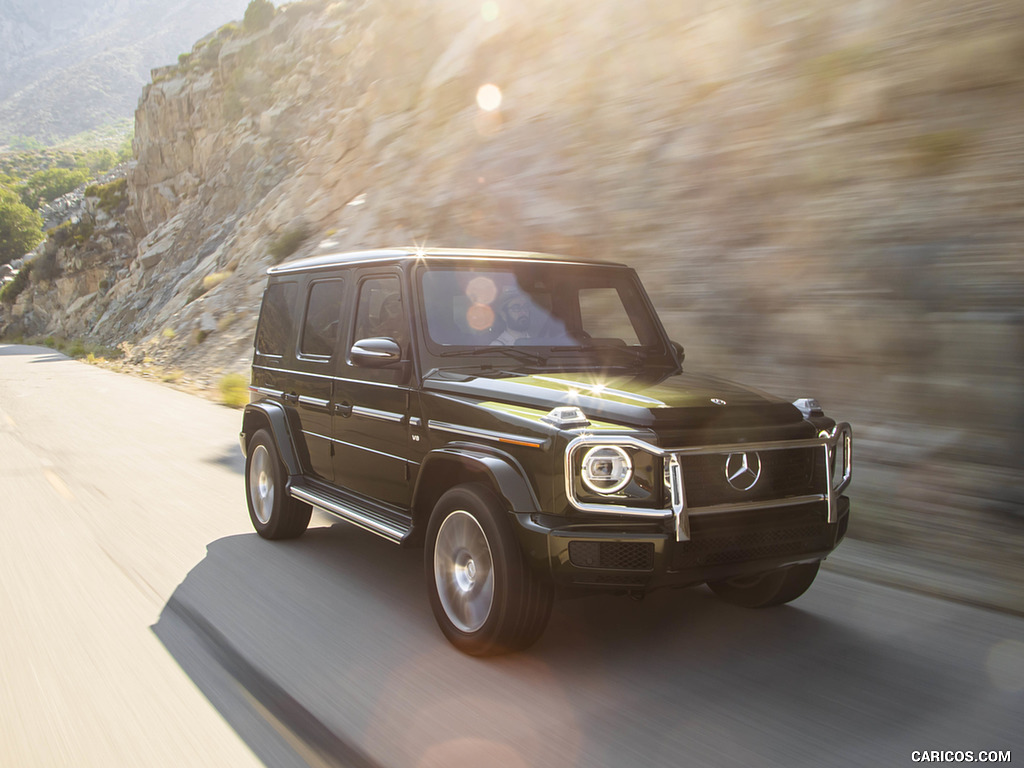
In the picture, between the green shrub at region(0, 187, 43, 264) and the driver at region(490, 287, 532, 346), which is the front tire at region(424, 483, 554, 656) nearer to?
the driver at region(490, 287, 532, 346)

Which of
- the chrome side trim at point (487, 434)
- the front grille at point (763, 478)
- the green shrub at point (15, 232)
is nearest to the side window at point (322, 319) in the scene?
the chrome side trim at point (487, 434)

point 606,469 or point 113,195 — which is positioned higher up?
point 113,195

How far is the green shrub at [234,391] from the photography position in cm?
1452

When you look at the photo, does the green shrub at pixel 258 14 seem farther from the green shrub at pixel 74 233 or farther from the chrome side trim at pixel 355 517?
the chrome side trim at pixel 355 517

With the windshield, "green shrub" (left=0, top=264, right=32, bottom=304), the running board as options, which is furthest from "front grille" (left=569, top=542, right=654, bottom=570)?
"green shrub" (left=0, top=264, right=32, bottom=304)

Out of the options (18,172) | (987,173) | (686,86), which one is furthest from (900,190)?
(18,172)

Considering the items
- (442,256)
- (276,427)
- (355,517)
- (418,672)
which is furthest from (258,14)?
(418,672)

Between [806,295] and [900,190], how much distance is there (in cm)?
122

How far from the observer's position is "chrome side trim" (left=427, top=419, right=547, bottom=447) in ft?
12.4

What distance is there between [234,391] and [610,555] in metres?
12.6

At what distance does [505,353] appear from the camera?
4770 mm

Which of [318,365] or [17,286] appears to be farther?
[17,286]

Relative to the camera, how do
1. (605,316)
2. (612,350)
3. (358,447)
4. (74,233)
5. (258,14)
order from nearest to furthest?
(612,350), (358,447), (605,316), (258,14), (74,233)

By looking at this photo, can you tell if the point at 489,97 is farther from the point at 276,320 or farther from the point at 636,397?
the point at 636,397
